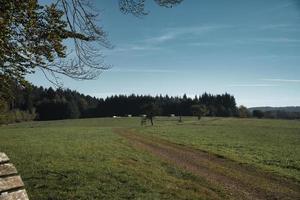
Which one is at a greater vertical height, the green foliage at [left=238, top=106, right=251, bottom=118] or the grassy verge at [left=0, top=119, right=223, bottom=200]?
the green foliage at [left=238, top=106, right=251, bottom=118]

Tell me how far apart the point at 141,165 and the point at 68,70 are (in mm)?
→ 11642

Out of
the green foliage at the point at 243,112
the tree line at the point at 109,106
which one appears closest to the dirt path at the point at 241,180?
the tree line at the point at 109,106

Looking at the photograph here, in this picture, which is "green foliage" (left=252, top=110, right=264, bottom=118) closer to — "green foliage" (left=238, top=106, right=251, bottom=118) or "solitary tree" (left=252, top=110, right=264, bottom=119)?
"solitary tree" (left=252, top=110, right=264, bottom=119)

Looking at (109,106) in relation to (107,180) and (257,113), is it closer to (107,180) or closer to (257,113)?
(257,113)

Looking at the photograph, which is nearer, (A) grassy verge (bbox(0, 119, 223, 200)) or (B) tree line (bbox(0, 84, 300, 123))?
(A) grassy verge (bbox(0, 119, 223, 200))

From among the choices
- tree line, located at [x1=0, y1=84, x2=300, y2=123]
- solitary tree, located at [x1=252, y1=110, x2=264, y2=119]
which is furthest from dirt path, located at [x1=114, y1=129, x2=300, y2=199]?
solitary tree, located at [x1=252, y1=110, x2=264, y2=119]

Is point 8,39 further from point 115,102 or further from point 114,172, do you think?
point 115,102

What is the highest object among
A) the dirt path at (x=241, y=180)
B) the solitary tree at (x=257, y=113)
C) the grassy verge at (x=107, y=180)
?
the solitary tree at (x=257, y=113)

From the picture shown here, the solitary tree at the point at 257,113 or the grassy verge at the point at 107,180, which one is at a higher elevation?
the solitary tree at the point at 257,113

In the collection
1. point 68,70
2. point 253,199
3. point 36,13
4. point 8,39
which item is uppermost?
point 36,13

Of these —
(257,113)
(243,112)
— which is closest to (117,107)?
(243,112)

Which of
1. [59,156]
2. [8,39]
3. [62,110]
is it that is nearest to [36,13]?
[8,39]

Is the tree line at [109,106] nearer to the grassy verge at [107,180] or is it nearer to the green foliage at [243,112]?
the green foliage at [243,112]

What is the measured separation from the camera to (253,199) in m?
15.0
